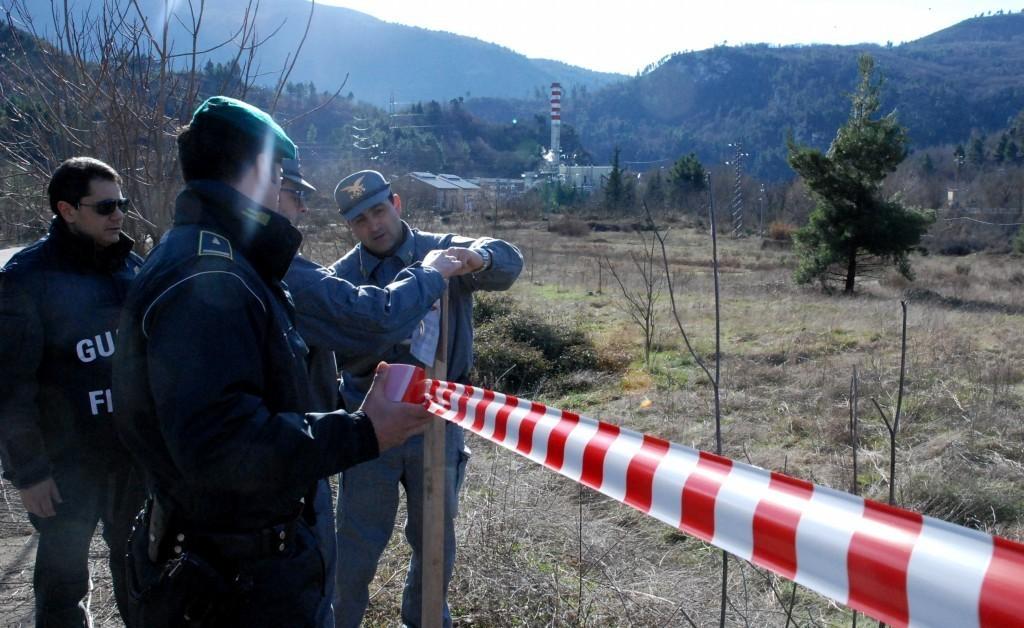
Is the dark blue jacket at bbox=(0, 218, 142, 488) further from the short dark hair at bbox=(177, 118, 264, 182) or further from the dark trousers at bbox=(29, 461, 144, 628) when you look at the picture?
the short dark hair at bbox=(177, 118, 264, 182)

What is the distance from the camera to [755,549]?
1.26m

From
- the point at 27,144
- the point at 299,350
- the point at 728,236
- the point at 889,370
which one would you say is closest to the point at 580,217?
the point at 728,236

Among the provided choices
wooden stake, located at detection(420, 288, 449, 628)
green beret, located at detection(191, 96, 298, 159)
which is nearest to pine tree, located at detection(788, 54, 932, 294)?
wooden stake, located at detection(420, 288, 449, 628)

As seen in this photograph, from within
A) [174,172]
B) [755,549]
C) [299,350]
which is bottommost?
[755,549]

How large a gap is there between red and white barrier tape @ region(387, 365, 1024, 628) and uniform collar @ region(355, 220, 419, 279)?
5.59 ft

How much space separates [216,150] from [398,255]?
1.60 m

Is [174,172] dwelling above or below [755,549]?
above

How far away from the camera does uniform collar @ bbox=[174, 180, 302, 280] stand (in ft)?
5.73

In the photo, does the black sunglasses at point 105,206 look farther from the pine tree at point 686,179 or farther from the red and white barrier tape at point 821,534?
the pine tree at point 686,179

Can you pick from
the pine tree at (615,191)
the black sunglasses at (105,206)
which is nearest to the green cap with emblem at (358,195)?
the black sunglasses at (105,206)

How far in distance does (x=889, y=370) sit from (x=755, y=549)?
9991 millimetres

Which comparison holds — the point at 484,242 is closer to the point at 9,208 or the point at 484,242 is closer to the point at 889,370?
the point at 9,208

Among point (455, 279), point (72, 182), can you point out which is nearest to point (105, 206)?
point (72, 182)

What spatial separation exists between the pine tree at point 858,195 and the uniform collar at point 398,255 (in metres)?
19.7
